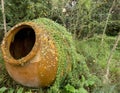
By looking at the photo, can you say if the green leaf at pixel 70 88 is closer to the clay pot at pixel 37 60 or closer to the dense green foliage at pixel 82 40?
the dense green foliage at pixel 82 40

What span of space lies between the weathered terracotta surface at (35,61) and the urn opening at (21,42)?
78mm

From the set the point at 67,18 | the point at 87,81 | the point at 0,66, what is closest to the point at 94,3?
the point at 67,18

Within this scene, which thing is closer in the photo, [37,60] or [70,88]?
[37,60]

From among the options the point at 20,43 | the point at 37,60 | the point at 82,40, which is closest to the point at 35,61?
the point at 37,60

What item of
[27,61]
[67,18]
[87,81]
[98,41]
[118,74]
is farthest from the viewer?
[98,41]

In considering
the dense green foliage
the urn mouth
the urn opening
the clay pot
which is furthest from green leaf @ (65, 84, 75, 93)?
the urn opening

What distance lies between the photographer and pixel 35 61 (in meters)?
3.62

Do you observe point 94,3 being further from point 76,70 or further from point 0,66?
point 0,66

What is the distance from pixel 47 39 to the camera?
373 centimetres

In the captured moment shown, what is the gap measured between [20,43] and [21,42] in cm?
3

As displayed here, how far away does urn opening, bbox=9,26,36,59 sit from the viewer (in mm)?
4070

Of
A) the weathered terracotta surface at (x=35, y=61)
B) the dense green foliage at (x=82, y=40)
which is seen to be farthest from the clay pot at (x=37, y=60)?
the dense green foliage at (x=82, y=40)

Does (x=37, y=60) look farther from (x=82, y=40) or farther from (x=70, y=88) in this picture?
(x=82, y=40)

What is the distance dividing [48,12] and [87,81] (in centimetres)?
206
